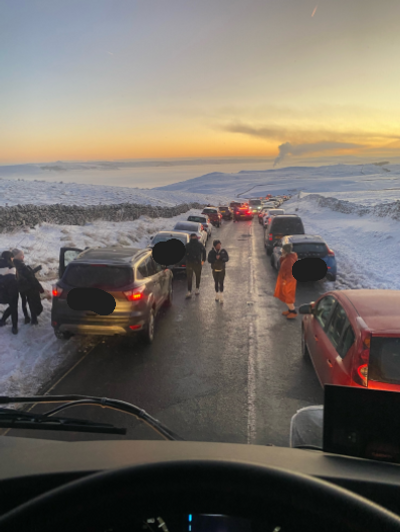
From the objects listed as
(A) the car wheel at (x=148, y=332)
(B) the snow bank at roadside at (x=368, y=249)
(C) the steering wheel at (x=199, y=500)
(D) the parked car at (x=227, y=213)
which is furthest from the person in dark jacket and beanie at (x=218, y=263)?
(D) the parked car at (x=227, y=213)

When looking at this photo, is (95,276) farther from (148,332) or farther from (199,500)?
(199,500)

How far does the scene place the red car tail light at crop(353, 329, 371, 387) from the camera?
162 inches

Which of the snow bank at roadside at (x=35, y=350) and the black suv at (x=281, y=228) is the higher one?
the black suv at (x=281, y=228)

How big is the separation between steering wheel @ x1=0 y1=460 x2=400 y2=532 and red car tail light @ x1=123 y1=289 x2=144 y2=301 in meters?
6.16

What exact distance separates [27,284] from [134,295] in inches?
98.5

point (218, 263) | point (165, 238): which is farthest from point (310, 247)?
point (165, 238)

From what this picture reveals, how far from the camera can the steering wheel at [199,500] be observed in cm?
92

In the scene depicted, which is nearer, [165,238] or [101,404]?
[101,404]

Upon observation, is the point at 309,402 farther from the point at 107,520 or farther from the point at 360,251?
the point at 360,251

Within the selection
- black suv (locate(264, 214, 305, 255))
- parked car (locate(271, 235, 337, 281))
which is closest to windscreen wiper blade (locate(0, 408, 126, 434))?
parked car (locate(271, 235, 337, 281))

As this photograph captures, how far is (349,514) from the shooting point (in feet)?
3.02

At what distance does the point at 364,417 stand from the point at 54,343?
6.91 m

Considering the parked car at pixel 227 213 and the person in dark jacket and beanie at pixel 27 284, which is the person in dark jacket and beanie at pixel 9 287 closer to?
the person in dark jacket and beanie at pixel 27 284

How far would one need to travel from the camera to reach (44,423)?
2.45 m
